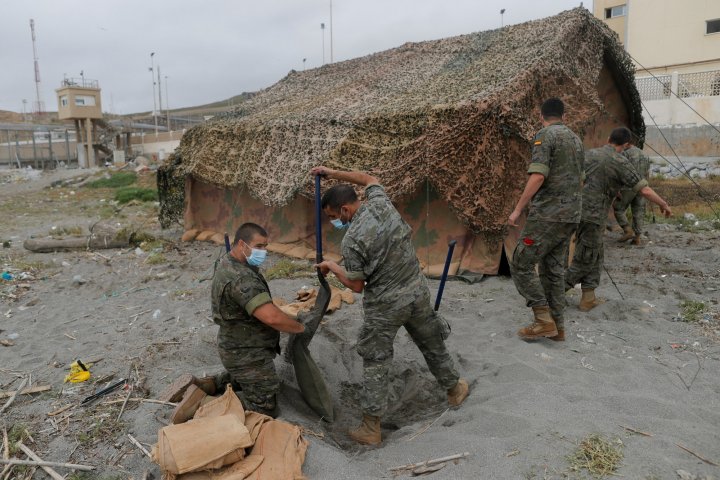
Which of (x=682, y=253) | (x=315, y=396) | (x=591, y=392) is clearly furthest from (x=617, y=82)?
(x=315, y=396)

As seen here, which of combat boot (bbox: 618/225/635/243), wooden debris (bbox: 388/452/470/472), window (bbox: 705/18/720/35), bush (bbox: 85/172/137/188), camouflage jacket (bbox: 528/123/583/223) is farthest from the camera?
bush (bbox: 85/172/137/188)

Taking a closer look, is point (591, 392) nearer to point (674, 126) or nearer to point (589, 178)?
point (589, 178)

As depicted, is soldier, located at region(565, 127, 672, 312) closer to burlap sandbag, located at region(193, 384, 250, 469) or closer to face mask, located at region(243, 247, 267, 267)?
face mask, located at region(243, 247, 267, 267)

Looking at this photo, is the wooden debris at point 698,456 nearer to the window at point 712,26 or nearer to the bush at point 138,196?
the bush at point 138,196

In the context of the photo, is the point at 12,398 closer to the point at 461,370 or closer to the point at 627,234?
the point at 461,370

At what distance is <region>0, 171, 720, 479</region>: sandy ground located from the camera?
A: 3.08 m

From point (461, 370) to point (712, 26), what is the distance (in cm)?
2246

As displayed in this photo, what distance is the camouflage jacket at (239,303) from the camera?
338 centimetres

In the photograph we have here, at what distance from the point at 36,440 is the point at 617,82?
8.93 meters

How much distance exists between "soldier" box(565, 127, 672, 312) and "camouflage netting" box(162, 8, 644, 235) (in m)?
1.01

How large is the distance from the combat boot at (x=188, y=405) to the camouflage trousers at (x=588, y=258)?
12.8 feet

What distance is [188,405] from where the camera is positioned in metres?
3.47

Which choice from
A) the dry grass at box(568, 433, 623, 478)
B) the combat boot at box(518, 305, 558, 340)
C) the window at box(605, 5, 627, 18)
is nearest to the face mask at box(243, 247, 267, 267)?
the dry grass at box(568, 433, 623, 478)

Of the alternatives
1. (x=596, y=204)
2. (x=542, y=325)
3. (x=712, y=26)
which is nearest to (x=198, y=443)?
(x=542, y=325)
